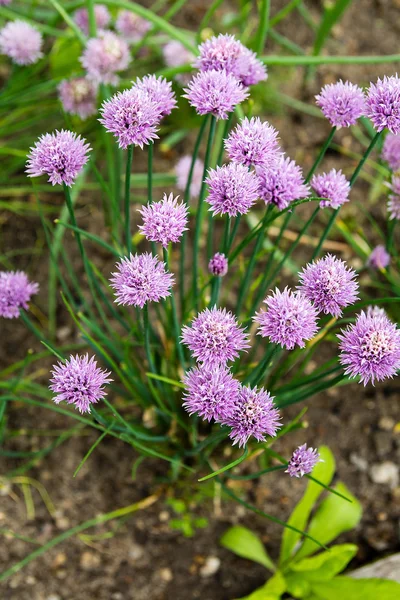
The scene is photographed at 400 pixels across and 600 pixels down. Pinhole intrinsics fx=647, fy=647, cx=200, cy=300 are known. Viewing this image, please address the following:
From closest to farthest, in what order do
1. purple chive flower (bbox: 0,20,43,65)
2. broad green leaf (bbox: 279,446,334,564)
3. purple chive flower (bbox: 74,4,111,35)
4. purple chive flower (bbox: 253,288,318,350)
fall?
purple chive flower (bbox: 253,288,318,350) < broad green leaf (bbox: 279,446,334,564) < purple chive flower (bbox: 0,20,43,65) < purple chive flower (bbox: 74,4,111,35)

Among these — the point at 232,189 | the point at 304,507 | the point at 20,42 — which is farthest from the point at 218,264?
the point at 20,42

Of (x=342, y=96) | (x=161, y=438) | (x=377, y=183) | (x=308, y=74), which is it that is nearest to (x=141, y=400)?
(x=161, y=438)

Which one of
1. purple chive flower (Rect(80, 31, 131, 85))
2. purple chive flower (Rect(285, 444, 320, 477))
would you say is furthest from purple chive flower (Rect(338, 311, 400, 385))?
purple chive flower (Rect(80, 31, 131, 85))

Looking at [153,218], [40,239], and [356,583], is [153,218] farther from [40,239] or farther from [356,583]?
[40,239]

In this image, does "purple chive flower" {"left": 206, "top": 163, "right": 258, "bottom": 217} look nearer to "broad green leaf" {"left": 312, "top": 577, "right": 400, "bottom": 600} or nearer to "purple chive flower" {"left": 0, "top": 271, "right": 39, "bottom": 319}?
"purple chive flower" {"left": 0, "top": 271, "right": 39, "bottom": 319}

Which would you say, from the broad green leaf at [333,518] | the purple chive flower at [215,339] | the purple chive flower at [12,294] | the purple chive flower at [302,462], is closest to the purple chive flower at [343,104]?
the purple chive flower at [215,339]

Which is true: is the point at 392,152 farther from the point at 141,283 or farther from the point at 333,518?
the point at 333,518
